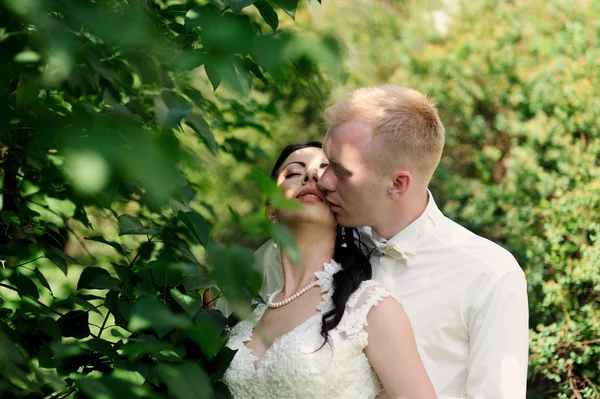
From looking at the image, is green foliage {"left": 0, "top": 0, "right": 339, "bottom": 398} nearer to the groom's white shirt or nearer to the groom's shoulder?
the groom's white shirt

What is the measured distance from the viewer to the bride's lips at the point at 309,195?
2.53 m

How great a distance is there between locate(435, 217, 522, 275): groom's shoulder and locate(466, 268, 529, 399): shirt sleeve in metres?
0.05

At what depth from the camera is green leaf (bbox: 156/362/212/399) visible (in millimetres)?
1033

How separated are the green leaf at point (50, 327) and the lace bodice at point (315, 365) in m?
0.79

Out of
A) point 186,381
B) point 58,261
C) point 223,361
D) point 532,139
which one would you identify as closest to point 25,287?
point 58,261

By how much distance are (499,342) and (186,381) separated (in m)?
1.52

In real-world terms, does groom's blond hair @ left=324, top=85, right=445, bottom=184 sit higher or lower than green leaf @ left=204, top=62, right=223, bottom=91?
lower

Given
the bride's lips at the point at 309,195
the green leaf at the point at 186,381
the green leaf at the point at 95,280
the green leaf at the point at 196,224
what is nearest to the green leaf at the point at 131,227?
the green leaf at the point at 95,280

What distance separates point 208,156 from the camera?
0.89 metres

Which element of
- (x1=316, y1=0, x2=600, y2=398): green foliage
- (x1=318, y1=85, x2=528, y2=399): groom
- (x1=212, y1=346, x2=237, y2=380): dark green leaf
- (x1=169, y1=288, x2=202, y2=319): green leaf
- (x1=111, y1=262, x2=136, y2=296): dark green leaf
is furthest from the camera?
(x1=316, y1=0, x2=600, y2=398): green foliage

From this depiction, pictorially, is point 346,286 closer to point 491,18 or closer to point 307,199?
point 307,199

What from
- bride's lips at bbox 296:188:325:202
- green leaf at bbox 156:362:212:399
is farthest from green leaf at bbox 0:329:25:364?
bride's lips at bbox 296:188:325:202

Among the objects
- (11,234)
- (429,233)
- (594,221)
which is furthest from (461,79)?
(11,234)

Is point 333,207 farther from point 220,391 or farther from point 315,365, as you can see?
point 220,391
